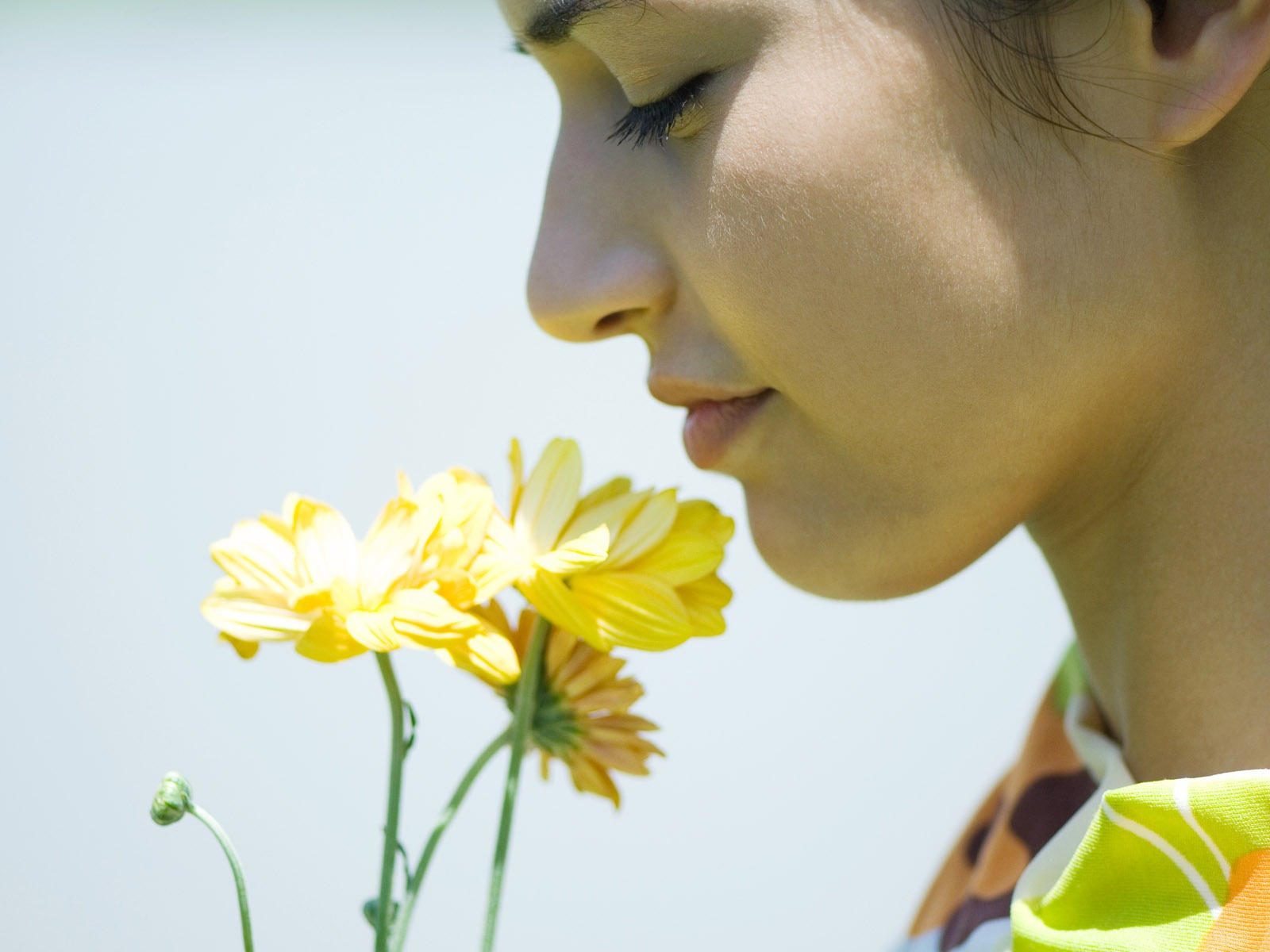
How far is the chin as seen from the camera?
0.45 metres

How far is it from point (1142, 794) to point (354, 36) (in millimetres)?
1255

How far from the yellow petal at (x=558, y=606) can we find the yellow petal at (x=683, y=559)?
0.10 feet

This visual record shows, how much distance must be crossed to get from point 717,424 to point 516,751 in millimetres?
166

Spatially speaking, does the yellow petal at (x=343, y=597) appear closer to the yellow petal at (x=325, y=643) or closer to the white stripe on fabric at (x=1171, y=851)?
the yellow petal at (x=325, y=643)

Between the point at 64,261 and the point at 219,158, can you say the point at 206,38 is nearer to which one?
the point at 219,158

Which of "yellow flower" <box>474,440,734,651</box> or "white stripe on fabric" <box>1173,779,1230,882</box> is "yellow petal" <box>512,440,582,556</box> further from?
"white stripe on fabric" <box>1173,779,1230,882</box>

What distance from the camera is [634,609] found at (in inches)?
15.0

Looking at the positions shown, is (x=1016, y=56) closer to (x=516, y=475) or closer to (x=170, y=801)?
(x=516, y=475)

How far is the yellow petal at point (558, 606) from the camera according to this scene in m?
0.38

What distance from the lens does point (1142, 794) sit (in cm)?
38

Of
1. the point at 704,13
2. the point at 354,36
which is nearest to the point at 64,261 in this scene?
the point at 354,36

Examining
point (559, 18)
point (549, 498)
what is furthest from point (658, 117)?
point (549, 498)

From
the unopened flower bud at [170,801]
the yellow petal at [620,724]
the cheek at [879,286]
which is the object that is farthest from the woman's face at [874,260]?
the unopened flower bud at [170,801]

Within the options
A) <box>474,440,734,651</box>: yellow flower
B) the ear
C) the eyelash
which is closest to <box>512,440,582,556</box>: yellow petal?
<box>474,440,734,651</box>: yellow flower
